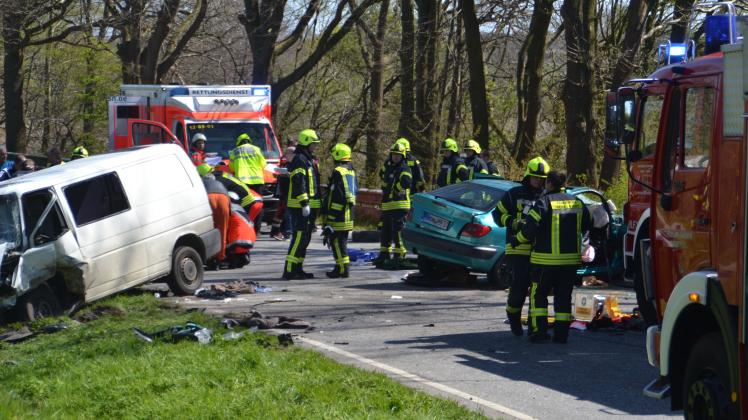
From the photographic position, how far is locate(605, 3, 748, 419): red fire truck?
562 centimetres

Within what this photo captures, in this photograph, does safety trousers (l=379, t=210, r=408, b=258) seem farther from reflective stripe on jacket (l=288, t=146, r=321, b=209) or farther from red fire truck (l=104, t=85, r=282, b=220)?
red fire truck (l=104, t=85, r=282, b=220)

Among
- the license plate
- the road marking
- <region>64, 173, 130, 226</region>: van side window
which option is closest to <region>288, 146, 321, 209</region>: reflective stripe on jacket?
the license plate

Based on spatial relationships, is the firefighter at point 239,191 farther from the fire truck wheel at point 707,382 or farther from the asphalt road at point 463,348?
the fire truck wheel at point 707,382

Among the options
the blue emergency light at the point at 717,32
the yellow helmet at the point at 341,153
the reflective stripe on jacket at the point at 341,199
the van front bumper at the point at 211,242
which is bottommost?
the van front bumper at the point at 211,242

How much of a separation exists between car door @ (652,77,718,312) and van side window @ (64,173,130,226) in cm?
711

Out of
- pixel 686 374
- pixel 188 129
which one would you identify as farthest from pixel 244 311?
pixel 188 129

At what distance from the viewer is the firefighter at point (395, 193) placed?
A: 16219mm

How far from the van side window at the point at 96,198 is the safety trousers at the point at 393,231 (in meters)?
4.64

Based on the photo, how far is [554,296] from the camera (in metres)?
10.3

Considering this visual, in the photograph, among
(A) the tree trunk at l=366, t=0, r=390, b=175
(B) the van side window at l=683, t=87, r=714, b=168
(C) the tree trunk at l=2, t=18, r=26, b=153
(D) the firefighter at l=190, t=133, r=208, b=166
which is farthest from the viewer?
(C) the tree trunk at l=2, t=18, r=26, b=153

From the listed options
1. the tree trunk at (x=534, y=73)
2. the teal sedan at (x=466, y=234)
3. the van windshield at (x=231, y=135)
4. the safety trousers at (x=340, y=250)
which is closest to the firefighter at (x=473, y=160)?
the teal sedan at (x=466, y=234)

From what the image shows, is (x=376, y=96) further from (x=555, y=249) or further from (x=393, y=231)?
(x=555, y=249)

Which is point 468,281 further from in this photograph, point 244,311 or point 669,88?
point 669,88

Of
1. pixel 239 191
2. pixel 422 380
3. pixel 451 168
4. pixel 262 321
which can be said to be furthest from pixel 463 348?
pixel 239 191
